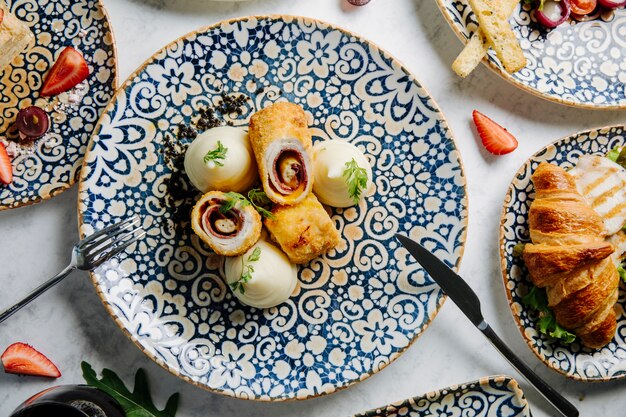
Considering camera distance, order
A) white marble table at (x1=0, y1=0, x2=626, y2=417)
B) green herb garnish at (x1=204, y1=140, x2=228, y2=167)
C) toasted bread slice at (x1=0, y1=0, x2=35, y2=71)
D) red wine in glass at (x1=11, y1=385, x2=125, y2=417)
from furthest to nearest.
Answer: white marble table at (x1=0, y1=0, x2=626, y2=417), toasted bread slice at (x1=0, y1=0, x2=35, y2=71), green herb garnish at (x1=204, y1=140, x2=228, y2=167), red wine in glass at (x1=11, y1=385, x2=125, y2=417)

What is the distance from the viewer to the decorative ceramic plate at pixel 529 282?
2064 millimetres

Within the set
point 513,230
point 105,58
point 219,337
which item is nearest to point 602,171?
point 513,230

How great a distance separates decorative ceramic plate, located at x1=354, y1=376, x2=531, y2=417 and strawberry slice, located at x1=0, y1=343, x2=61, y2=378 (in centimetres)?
106

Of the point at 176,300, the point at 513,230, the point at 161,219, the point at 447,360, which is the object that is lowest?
the point at 447,360

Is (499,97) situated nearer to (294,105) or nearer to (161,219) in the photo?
(294,105)

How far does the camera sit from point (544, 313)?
206 cm

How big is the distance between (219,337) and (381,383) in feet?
1.87

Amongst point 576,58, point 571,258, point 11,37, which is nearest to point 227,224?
point 11,37

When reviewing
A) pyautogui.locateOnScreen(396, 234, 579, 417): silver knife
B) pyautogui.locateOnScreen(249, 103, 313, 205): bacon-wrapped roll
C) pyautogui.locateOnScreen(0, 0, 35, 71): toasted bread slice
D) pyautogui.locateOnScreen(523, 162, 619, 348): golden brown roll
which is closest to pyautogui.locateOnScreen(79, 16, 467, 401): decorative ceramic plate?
pyautogui.locateOnScreen(396, 234, 579, 417): silver knife

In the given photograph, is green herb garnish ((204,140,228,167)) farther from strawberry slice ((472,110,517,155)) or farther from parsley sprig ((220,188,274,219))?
strawberry slice ((472,110,517,155))

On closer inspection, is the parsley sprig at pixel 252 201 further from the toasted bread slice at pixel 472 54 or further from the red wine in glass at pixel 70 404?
the toasted bread slice at pixel 472 54

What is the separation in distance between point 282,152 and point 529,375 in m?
1.07

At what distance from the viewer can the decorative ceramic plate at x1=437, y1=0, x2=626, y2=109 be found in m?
2.14

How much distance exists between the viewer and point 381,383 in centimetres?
213
